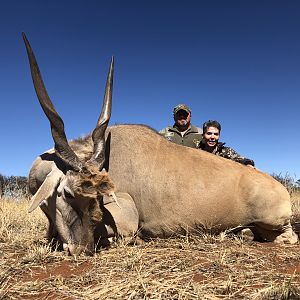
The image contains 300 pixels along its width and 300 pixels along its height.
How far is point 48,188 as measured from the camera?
3.65 meters

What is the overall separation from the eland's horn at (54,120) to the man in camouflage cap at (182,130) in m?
3.37

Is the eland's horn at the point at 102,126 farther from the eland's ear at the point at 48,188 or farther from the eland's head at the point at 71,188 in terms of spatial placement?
the eland's ear at the point at 48,188

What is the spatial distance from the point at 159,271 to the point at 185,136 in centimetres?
451

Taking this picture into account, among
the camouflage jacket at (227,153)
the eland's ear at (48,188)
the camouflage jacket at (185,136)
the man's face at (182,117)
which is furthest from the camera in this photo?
the man's face at (182,117)

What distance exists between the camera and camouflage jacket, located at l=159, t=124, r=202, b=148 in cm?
685

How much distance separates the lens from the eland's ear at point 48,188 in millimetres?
3551

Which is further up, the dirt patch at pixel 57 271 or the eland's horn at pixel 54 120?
the eland's horn at pixel 54 120

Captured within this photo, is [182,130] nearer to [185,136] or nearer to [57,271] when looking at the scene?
[185,136]

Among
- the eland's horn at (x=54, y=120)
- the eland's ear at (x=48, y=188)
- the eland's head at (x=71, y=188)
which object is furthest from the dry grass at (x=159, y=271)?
the eland's horn at (x=54, y=120)

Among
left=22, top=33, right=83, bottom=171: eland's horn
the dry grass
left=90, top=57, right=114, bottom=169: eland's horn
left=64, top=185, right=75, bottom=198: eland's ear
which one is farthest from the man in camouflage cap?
left=64, top=185, right=75, bottom=198: eland's ear

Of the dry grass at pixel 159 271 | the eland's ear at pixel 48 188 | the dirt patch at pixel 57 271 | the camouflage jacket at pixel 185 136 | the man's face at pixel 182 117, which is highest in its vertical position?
the man's face at pixel 182 117

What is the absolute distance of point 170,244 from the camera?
3822 mm

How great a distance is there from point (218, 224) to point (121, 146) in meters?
1.38

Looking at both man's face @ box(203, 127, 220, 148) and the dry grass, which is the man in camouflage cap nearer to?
man's face @ box(203, 127, 220, 148)
